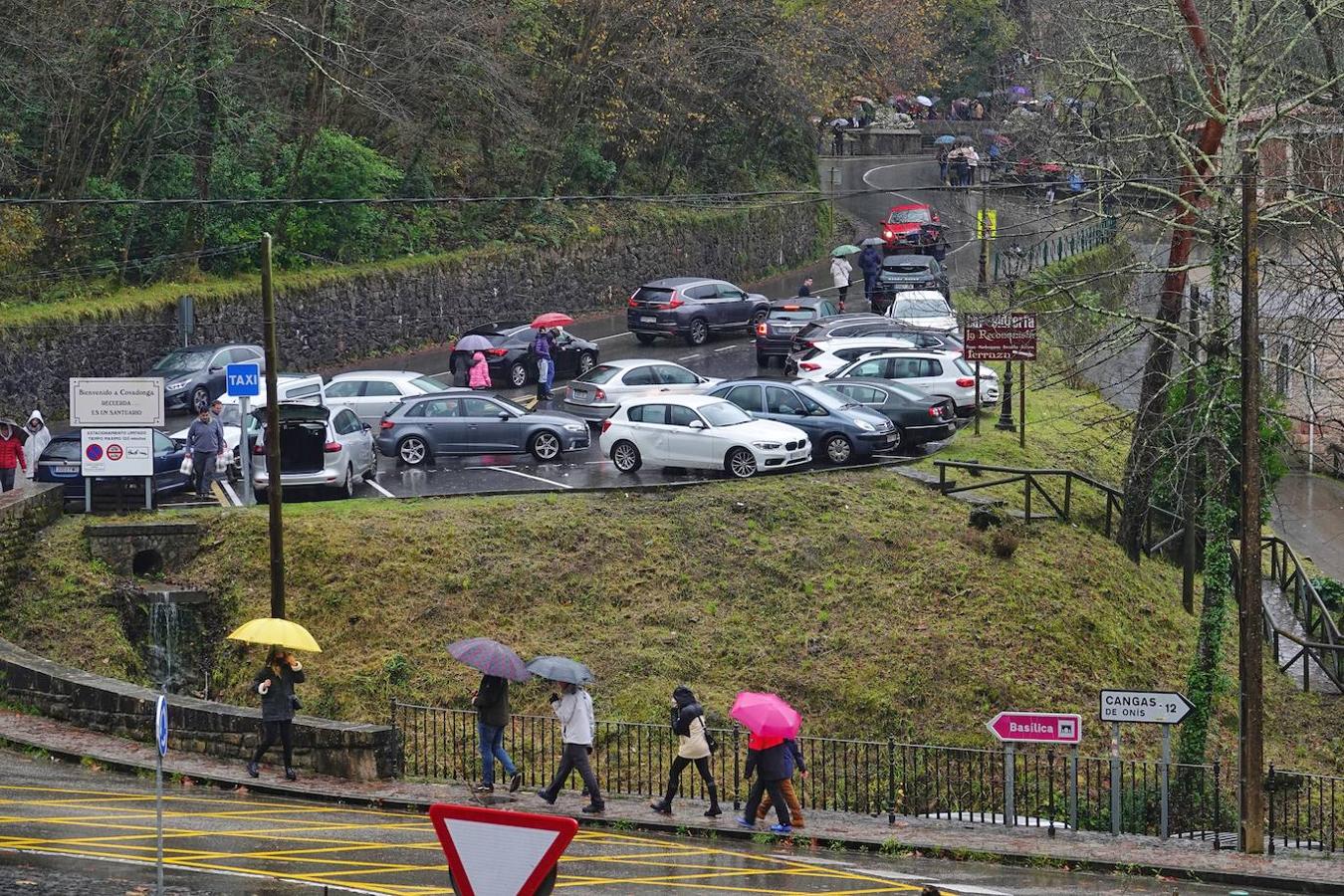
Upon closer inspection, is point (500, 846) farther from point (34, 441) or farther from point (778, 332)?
point (778, 332)

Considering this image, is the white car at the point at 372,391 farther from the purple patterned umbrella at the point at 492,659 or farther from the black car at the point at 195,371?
the purple patterned umbrella at the point at 492,659

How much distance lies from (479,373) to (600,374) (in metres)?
5.41

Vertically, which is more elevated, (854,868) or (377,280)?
(377,280)

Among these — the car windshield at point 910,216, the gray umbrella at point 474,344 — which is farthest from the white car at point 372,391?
the car windshield at point 910,216

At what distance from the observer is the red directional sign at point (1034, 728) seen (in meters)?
18.6

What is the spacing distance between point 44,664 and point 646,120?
42347mm

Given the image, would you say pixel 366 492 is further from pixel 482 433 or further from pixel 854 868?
pixel 854 868

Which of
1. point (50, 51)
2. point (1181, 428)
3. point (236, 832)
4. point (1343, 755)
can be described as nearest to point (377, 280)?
point (50, 51)

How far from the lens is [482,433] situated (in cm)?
3384

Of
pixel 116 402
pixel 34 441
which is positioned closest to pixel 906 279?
pixel 34 441

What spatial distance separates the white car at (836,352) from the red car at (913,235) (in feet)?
64.5

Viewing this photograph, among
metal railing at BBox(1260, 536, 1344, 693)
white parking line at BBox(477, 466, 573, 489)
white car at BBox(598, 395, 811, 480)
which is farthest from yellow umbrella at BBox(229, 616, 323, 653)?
metal railing at BBox(1260, 536, 1344, 693)

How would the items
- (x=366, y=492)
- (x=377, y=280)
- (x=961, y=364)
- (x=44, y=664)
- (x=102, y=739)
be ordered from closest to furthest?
(x=102, y=739)
(x=44, y=664)
(x=366, y=492)
(x=961, y=364)
(x=377, y=280)

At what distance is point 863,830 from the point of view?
18781 millimetres
